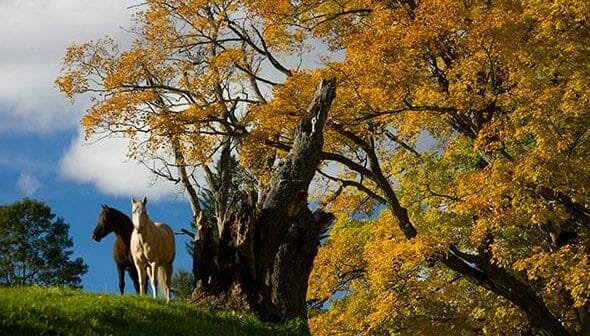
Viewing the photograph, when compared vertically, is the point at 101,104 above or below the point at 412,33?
above

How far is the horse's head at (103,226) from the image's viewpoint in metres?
23.5

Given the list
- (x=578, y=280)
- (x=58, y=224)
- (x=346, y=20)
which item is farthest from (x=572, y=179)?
(x=58, y=224)

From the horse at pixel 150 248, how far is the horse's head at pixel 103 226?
2.59 metres

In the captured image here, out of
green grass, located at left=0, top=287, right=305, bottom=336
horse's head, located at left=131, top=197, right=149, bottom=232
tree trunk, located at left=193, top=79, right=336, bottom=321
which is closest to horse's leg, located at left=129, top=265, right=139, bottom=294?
horse's head, located at left=131, top=197, right=149, bottom=232

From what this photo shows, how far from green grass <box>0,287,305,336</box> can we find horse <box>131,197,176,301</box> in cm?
324

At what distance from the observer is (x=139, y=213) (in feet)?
66.2

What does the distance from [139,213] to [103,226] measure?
3758 millimetres

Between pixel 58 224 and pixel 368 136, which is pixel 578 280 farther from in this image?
pixel 58 224

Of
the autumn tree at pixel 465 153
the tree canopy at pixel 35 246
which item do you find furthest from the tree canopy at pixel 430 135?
the tree canopy at pixel 35 246

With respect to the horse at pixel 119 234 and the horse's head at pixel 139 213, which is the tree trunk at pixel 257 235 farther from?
the horse at pixel 119 234

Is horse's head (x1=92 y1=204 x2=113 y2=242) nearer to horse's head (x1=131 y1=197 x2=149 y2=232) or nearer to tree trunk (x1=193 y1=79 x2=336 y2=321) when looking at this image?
horse's head (x1=131 y1=197 x2=149 y2=232)

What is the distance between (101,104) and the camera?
28281 mm

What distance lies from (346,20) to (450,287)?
29.2 ft

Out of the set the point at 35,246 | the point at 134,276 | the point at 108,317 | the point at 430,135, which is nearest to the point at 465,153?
the point at 430,135
